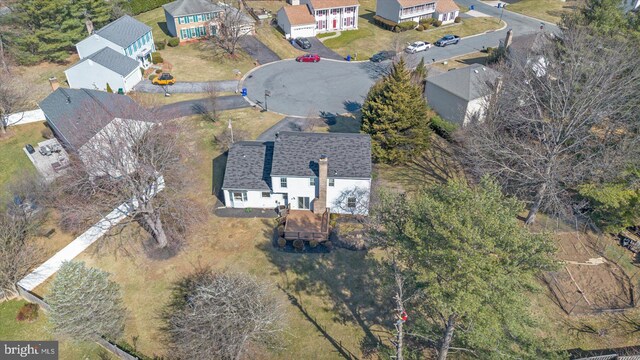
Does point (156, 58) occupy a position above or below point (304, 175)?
above

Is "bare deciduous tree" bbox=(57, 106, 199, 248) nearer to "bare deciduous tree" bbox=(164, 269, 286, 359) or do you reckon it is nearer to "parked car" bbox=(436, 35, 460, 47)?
"bare deciduous tree" bbox=(164, 269, 286, 359)

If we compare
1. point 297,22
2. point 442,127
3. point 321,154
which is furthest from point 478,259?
point 297,22

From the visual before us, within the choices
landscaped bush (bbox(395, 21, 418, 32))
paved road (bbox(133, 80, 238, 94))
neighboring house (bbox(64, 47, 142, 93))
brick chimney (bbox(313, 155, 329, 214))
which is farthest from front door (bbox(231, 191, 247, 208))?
landscaped bush (bbox(395, 21, 418, 32))

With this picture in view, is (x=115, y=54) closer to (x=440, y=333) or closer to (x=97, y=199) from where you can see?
(x=97, y=199)

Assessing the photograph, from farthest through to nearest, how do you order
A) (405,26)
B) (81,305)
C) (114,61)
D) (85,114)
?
1. (405,26)
2. (114,61)
3. (85,114)
4. (81,305)

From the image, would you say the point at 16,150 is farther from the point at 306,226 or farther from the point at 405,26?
the point at 405,26

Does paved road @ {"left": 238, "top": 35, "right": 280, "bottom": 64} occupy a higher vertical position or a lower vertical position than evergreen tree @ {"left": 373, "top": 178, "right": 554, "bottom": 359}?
lower

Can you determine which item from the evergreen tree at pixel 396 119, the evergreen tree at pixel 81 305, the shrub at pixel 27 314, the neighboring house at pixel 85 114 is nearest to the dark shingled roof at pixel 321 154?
the evergreen tree at pixel 396 119

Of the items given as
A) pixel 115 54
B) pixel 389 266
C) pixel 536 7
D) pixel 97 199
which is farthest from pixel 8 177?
pixel 536 7
